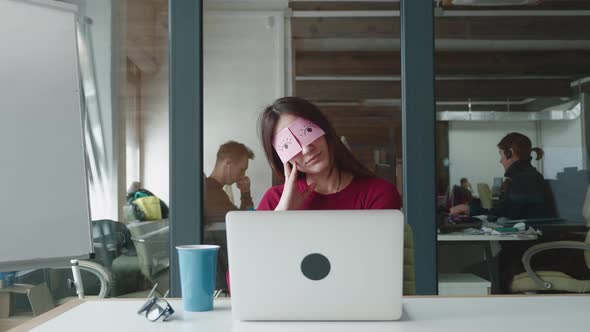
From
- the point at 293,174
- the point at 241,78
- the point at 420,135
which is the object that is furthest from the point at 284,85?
the point at 293,174

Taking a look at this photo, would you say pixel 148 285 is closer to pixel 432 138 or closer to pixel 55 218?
pixel 55 218

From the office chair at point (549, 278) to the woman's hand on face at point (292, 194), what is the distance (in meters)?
1.55

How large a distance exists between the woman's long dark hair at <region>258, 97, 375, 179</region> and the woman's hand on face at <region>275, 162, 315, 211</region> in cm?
13

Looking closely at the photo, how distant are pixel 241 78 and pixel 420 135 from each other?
0.90 meters

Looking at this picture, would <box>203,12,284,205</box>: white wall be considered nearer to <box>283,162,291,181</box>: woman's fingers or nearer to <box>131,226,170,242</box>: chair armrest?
<box>131,226,170,242</box>: chair armrest

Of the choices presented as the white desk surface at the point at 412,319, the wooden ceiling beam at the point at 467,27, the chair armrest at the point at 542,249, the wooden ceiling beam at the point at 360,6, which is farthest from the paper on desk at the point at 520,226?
the white desk surface at the point at 412,319

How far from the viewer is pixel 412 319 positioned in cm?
118

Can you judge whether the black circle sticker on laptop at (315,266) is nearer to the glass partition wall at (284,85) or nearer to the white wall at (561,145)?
the glass partition wall at (284,85)

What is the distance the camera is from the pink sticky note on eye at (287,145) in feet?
6.63

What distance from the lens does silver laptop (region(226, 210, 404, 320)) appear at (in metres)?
1.11

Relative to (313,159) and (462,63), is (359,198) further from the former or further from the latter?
(462,63)

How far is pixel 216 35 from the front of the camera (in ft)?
9.31

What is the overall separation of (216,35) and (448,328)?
6.83 ft

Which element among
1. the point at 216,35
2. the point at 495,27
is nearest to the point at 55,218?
A: the point at 216,35
